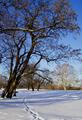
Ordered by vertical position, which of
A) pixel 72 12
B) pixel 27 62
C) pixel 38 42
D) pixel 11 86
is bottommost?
pixel 11 86

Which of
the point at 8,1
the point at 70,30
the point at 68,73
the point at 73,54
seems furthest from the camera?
the point at 68,73

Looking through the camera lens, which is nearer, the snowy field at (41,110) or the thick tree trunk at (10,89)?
the snowy field at (41,110)

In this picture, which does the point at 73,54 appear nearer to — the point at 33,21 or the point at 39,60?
the point at 39,60

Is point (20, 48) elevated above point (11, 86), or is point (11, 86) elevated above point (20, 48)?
point (20, 48)

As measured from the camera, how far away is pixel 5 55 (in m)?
29.9

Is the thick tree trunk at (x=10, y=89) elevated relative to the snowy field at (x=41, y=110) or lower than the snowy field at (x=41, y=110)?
elevated

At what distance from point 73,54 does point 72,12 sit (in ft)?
15.0

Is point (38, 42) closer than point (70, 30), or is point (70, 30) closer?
point (70, 30)

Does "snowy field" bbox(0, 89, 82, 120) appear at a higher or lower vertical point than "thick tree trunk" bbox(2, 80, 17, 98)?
lower

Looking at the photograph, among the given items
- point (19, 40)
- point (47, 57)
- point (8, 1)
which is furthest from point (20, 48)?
point (8, 1)

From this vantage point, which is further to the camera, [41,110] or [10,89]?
[10,89]

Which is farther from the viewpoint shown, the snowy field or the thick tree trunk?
the thick tree trunk

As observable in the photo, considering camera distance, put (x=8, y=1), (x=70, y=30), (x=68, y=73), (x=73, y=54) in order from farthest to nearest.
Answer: (x=68, y=73)
(x=73, y=54)
(x=70, y=30)
(x=8, y=1)

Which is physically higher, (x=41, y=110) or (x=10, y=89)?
(x=10, y=89)
